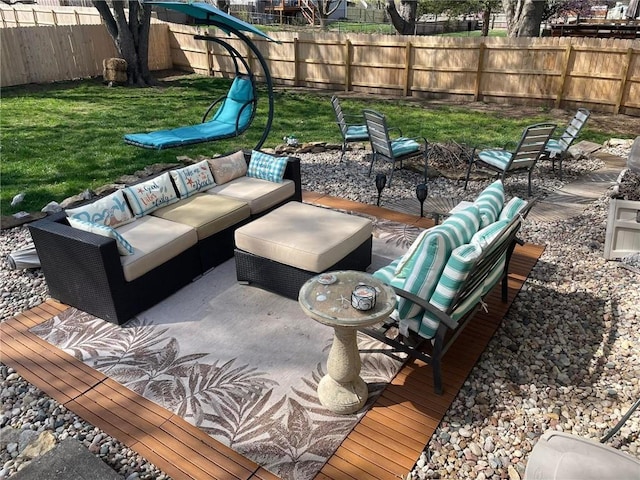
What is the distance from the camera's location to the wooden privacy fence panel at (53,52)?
41.0 ft

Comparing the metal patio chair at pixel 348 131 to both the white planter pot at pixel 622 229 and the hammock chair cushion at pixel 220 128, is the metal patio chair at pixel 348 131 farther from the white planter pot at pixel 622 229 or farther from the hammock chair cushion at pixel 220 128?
the white planter pot at pixel 622 229

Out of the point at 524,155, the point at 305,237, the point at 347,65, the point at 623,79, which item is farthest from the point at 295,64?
the point at 305,237

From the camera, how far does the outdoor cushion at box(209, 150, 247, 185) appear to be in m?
5.14

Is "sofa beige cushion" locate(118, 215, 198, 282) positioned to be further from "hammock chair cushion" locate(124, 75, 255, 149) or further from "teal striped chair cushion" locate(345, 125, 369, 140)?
"teal striped chair cushion" locate(345, 125, 369, 140)

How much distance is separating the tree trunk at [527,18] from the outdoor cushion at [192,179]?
10.5 meters

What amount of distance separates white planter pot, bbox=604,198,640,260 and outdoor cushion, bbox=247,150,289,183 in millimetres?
3164

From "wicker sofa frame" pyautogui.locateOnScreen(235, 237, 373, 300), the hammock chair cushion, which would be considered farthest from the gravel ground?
the hammock chair cushion

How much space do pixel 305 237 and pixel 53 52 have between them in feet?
41.9

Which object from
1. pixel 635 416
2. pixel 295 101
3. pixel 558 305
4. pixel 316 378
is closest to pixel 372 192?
pixel 558 305

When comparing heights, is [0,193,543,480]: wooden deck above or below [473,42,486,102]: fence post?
below

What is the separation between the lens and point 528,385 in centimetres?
304

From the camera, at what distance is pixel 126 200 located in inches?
167

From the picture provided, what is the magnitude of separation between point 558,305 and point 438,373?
1.54m

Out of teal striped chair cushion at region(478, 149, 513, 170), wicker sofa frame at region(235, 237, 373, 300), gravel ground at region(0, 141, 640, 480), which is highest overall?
teal striped chair cushion at region(478, 149, 513, 170)
